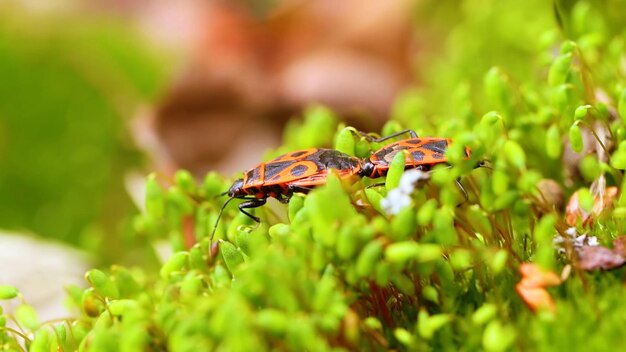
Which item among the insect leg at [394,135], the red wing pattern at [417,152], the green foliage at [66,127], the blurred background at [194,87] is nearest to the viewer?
the red wing pattern at [417,152]

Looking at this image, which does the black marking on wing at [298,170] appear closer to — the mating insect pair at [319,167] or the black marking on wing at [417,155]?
the mating insect pair at [319,167]

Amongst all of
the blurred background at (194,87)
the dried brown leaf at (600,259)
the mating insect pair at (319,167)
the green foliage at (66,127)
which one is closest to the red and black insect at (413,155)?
the mating insect pair at (319,167)

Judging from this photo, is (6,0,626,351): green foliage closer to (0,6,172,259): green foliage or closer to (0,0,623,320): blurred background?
(0,0,623,320): blurred background

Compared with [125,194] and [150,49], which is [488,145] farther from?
[150,49]

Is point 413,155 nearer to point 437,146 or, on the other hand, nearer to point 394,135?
point 437,146

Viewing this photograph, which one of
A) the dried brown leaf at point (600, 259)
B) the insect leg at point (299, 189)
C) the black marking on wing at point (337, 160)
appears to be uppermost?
the black marking on wing at point (337, 160)

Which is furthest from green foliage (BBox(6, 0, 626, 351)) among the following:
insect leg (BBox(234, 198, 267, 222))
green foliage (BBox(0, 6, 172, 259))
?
green foliage (BBox(0, 6, 172, 259))

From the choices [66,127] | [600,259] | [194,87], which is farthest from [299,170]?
[66,127]
